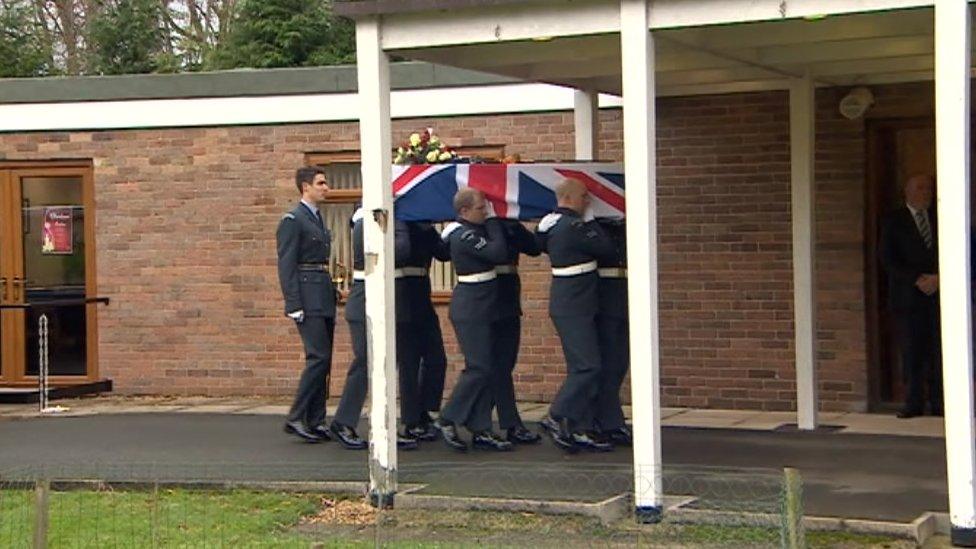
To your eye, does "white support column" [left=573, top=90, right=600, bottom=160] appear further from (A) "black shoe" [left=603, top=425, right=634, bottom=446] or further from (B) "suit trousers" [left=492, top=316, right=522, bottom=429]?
(A) "black shoe" [left=603, top=425, right=634, bottom=446]

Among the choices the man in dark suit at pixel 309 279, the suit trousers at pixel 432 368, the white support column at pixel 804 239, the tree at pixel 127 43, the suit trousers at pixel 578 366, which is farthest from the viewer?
the tree at pixel 127 43

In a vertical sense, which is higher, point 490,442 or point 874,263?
point 874,263

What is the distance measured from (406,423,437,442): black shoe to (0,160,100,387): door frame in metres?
5.37

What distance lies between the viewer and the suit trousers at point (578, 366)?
11.0 meters

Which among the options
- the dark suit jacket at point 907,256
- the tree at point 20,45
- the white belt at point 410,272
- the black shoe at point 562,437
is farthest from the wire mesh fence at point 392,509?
the tree at point 20,45

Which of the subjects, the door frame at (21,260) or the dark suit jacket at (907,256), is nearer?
the dark suit jacket at (907,256)

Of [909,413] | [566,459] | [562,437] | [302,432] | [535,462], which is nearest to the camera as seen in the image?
[535,462]

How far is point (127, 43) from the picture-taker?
97.6 feet

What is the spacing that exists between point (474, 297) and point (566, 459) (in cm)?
123

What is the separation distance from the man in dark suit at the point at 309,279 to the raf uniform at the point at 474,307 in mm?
1035

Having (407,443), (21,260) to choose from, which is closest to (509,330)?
(407,443)

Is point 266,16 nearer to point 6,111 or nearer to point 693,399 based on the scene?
point 6,111

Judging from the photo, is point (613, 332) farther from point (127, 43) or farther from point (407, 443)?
point (127, 43)

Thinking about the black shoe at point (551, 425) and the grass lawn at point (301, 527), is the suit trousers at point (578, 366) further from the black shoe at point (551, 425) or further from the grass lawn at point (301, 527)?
the grass lawn at point (301, 527)
